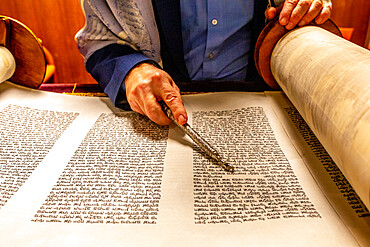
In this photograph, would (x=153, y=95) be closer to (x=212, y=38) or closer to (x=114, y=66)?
(x=114, y=66)

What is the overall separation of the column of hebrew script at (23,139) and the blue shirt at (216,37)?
368 millimetres

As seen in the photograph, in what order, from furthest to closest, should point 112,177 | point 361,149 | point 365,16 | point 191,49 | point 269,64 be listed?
point 365,16 < point 191,49 < point 269,64 < point 112,177 < point 361,149

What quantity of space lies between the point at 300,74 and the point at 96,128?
0.39 metres

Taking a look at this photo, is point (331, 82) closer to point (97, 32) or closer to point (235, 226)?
point (235, 226)

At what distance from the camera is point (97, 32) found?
75 cm

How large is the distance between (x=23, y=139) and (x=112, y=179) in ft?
0.71

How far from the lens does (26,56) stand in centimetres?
74

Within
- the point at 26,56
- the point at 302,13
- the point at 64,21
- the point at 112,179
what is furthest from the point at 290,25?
the point at 64,21

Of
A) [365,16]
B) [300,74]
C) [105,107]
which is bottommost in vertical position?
[365,16]

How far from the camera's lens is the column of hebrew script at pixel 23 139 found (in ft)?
1.54

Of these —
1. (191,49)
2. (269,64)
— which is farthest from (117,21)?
(269,64)

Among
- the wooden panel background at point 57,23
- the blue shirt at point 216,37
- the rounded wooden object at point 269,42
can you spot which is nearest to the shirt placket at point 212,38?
the blue shirt at point 216,37

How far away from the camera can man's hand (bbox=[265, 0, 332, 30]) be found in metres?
0.65

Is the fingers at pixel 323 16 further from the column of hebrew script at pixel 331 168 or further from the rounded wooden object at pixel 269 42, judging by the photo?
the column of hebrew script at pixel 331 168
